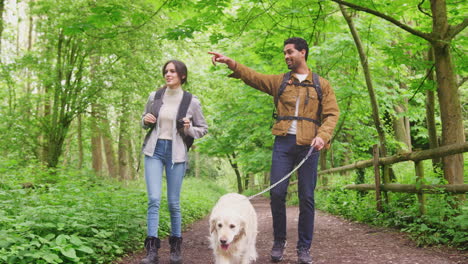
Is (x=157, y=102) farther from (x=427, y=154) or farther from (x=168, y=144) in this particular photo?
(x=427, y=154)

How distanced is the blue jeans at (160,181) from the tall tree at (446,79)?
3260 millimetres

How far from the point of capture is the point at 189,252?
5.40 m

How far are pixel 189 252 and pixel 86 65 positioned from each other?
27.8 feet

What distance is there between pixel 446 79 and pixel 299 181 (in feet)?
9.44

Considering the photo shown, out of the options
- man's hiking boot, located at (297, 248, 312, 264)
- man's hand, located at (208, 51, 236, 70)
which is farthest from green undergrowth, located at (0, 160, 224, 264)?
man's hand, located at (208, 51, 236, 70)

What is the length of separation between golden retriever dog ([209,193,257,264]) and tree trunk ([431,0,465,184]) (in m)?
3.34

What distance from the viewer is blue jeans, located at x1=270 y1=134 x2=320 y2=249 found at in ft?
14.1

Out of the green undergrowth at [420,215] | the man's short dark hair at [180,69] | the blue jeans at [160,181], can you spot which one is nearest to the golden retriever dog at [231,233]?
the blue jeans at [160,181]

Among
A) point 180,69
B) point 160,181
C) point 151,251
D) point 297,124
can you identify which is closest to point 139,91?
point 180,69

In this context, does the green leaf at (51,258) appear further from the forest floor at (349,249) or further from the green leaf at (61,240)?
the forest floor at (349,249)

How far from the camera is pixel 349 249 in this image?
17.1 feet

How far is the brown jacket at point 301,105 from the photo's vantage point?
4.26m

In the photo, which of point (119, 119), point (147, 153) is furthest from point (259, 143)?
point (147, 153)

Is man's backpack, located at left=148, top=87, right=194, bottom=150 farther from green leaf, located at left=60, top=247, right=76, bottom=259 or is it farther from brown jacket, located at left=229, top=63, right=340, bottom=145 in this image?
green leaf, located at left=60, top=247, right=76, bottom=259
